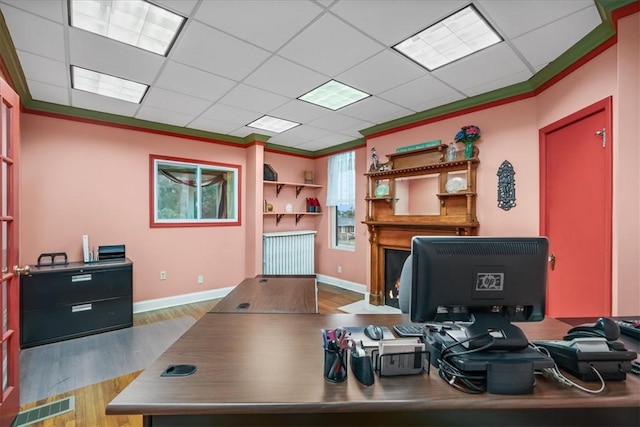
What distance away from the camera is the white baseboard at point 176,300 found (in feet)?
12.7

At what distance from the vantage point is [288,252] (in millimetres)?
5164

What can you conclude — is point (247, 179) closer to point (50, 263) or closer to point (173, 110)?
point (173, 110)

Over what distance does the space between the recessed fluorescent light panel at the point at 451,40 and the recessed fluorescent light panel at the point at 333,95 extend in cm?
77

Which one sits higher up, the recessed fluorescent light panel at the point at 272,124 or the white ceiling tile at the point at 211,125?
the recessed fluorescent light panel at the point at 272,124

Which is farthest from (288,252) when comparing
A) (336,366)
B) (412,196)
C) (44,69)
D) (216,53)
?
(336,366)

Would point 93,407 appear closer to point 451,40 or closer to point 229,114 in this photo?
point 229,114

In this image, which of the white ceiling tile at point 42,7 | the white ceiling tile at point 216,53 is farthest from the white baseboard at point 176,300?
the white ceiling tile at point 42,7

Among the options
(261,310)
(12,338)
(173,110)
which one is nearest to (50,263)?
(12,338)

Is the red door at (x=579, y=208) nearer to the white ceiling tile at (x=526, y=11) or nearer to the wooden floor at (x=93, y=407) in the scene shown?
the white ceiling tile at (x=526, y=11)

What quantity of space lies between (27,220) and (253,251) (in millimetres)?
2693

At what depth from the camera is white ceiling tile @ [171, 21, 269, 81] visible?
2.06 metres

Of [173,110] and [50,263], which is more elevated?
[173,110]

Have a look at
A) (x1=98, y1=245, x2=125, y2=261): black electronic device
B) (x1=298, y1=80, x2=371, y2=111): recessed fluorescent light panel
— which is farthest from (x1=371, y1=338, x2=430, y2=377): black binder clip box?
(x1=98, y1=245, x2=125, y2=261): black electronic device

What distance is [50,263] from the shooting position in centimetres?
318
